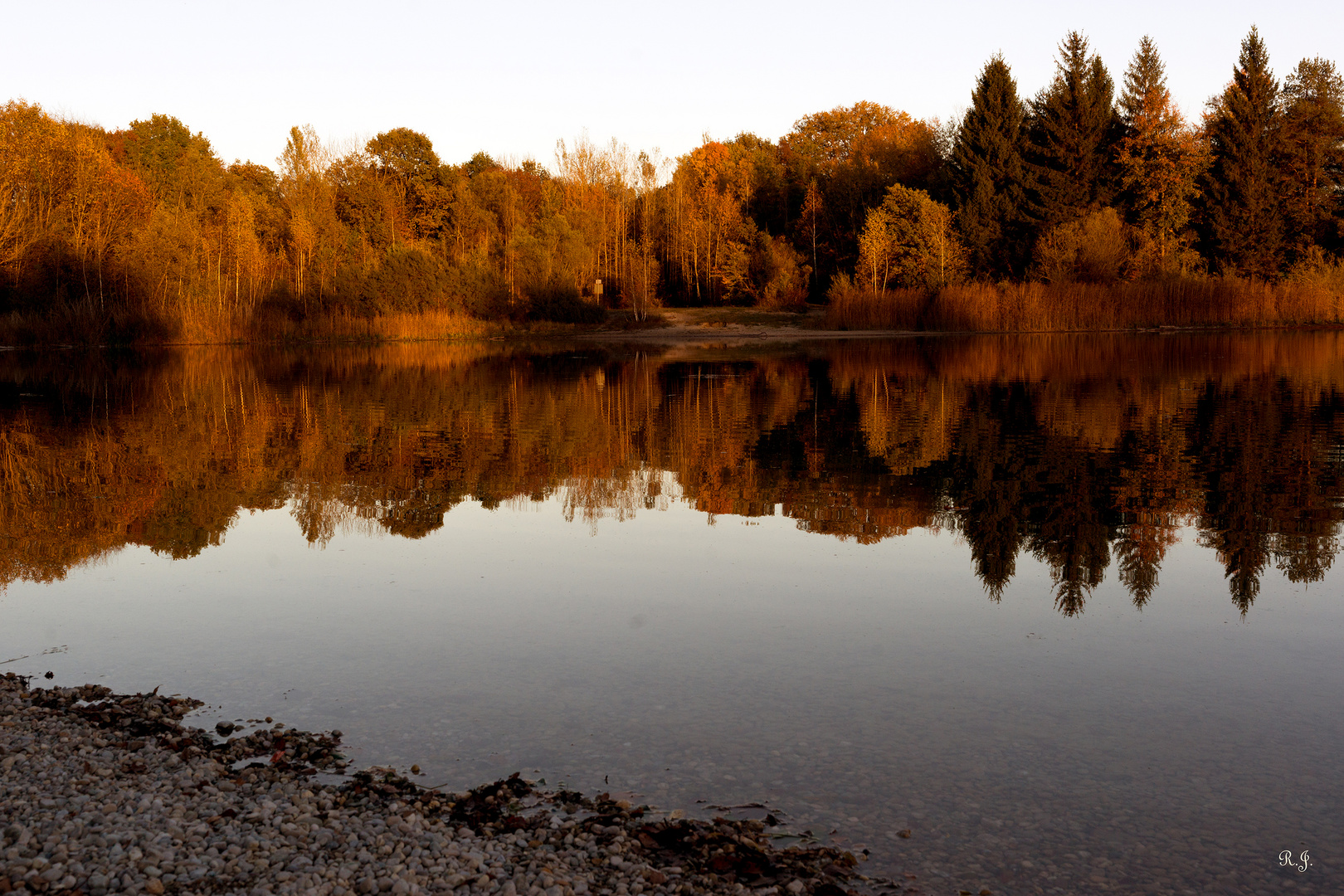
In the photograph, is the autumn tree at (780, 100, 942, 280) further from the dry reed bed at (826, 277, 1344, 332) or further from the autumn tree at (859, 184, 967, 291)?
the dry reed bed at (826, 277, 1344, 332)

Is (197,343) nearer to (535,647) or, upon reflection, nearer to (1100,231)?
(1100,231)

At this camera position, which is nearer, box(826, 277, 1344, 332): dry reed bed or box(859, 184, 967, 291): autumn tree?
box(826, 277, 1344, 332): dry reed bed

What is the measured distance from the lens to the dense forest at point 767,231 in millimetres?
43875

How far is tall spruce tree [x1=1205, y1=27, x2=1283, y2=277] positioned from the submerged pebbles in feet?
183

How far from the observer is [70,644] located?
659 centimetres

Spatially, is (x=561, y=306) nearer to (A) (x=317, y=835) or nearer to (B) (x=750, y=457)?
(B) (x=750, y=457)

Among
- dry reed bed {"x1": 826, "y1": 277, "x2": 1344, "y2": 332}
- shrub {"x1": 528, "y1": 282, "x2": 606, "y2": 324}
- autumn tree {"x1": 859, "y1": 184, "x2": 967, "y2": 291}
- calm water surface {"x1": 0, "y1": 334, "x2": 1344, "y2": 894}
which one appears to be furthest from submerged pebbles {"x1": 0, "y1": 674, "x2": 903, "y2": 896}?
autumn tree {"x1": 859, "y1": 184, "x2": 967, "y2": 291}

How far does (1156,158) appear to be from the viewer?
177ft

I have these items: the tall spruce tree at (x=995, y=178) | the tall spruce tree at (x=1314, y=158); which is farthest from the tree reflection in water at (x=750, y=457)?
the tall spruce tree at (x=1314, y=158)

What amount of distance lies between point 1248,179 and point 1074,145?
27.6 feet

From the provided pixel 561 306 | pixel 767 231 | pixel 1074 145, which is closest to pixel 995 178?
pixel 1074 145

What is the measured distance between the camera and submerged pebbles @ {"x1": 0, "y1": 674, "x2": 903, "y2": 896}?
3.62 metres

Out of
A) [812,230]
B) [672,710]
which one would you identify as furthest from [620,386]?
[812,230]

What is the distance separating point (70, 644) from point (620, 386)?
18.3 metres
